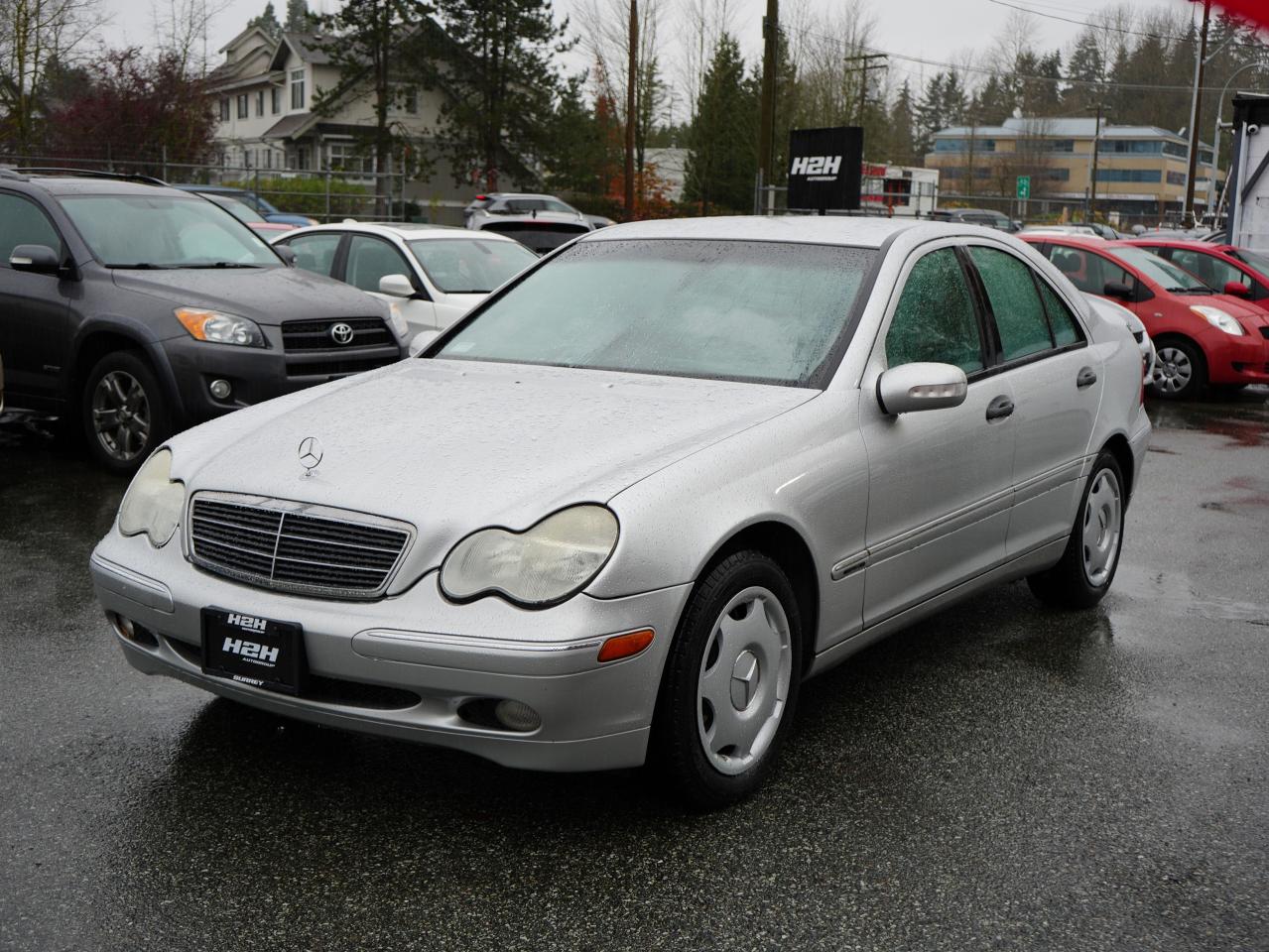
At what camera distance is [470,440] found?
365 cm

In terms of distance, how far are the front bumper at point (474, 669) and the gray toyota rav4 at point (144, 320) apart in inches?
182

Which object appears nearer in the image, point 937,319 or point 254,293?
point 937,319

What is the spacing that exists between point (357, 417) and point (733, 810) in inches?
59.3

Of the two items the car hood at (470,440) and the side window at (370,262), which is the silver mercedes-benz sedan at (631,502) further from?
the side window at (370,262)

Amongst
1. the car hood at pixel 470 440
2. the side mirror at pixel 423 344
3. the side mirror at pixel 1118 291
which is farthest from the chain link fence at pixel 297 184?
the car hood at pixel 470 440

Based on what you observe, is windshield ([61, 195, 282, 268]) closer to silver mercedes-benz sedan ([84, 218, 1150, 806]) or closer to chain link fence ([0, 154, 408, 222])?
silver mercedes-benz sedan ([84, 218, 1150, 806])

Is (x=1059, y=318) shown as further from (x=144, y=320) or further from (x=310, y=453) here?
(x=144, y=320)

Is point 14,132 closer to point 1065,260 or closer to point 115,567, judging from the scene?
point 1065,260

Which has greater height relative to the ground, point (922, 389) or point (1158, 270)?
point (1158, 270)

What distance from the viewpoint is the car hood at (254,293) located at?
799 centimetres

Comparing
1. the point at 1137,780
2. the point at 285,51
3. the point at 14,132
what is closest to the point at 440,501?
the point at 1137,780

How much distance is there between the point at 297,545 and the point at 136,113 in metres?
35.8

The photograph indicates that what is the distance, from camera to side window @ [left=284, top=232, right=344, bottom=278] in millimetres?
11281

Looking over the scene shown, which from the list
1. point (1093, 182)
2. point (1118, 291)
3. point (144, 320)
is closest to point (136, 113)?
point (1118, 291)
